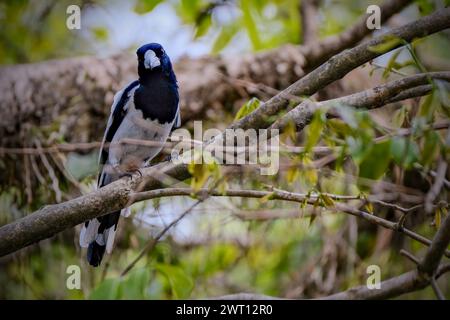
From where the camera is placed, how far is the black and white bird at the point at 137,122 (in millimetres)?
3184

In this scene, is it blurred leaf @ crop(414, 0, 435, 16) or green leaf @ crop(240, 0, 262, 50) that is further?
green leaf @ crop(240, 0, 262, 50)

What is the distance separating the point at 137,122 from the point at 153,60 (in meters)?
0.32

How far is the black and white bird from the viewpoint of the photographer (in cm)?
318

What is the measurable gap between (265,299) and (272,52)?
2218mm

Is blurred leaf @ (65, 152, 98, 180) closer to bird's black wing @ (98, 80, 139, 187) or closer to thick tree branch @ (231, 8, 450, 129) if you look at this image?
bird's black wing @ (98, 80, 139, 187)

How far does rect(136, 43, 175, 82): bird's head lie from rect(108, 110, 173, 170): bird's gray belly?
225 mm

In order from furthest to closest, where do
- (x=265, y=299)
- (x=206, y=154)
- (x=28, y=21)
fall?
(x=28, y=21) → (x=265, y=299) → (x=206, y=154)

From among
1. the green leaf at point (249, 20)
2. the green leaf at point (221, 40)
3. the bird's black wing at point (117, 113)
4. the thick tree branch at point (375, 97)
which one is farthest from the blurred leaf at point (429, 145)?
the green leaf at point (221, 40)

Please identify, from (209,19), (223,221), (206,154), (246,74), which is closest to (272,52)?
(246,74)

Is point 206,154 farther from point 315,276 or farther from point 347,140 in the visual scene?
point 315,276

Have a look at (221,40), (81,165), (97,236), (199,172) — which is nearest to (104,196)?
(199,172)

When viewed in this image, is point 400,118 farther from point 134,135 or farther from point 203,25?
point 203,25

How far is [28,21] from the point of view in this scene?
5359mm

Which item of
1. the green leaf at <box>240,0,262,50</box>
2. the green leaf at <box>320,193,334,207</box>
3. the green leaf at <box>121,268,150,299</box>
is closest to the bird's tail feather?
the green leaf at <box>121,268,150,299</box>
